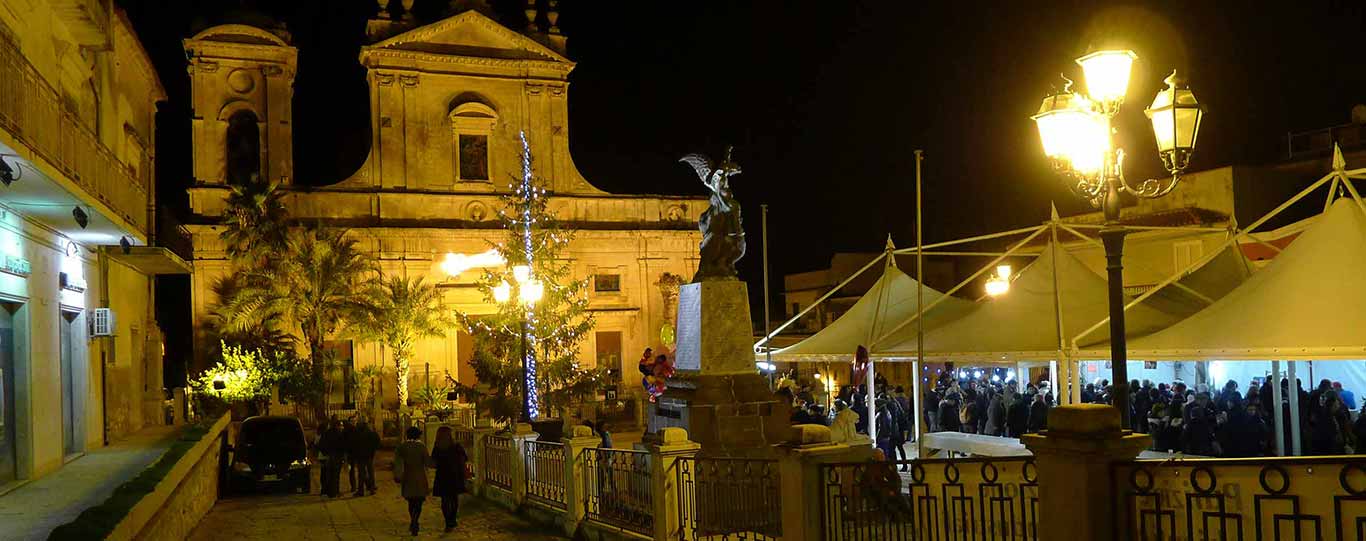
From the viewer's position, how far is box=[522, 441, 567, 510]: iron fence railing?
43.2ft

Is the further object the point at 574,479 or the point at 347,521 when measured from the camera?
the point at 347,521

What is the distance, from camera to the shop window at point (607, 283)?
120 ft

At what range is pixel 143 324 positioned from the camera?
75.9ft

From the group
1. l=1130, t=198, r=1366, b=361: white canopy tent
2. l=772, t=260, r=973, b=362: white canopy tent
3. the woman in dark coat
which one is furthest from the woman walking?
l=1130, t=198, r=1366, b=361: white canopy tent

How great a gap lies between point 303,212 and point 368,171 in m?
2.43

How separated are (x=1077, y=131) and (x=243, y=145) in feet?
100

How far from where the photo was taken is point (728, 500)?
10.1 m

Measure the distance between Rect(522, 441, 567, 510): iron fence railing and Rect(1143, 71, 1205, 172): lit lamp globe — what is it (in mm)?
7595

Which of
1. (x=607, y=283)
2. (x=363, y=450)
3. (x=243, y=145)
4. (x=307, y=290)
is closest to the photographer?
(x=363, y=450)

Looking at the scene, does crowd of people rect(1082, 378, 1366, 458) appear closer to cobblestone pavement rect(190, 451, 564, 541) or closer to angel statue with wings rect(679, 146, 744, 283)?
angel statue with wings rect(679, 146, 744, 283)

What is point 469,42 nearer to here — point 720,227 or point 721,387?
point 720,227

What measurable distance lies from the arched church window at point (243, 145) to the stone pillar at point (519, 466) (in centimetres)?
2234

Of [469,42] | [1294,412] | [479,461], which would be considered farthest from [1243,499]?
[469,42]

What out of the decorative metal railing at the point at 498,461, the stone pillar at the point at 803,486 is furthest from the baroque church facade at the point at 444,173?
the stone pillar at the point at 803,486
